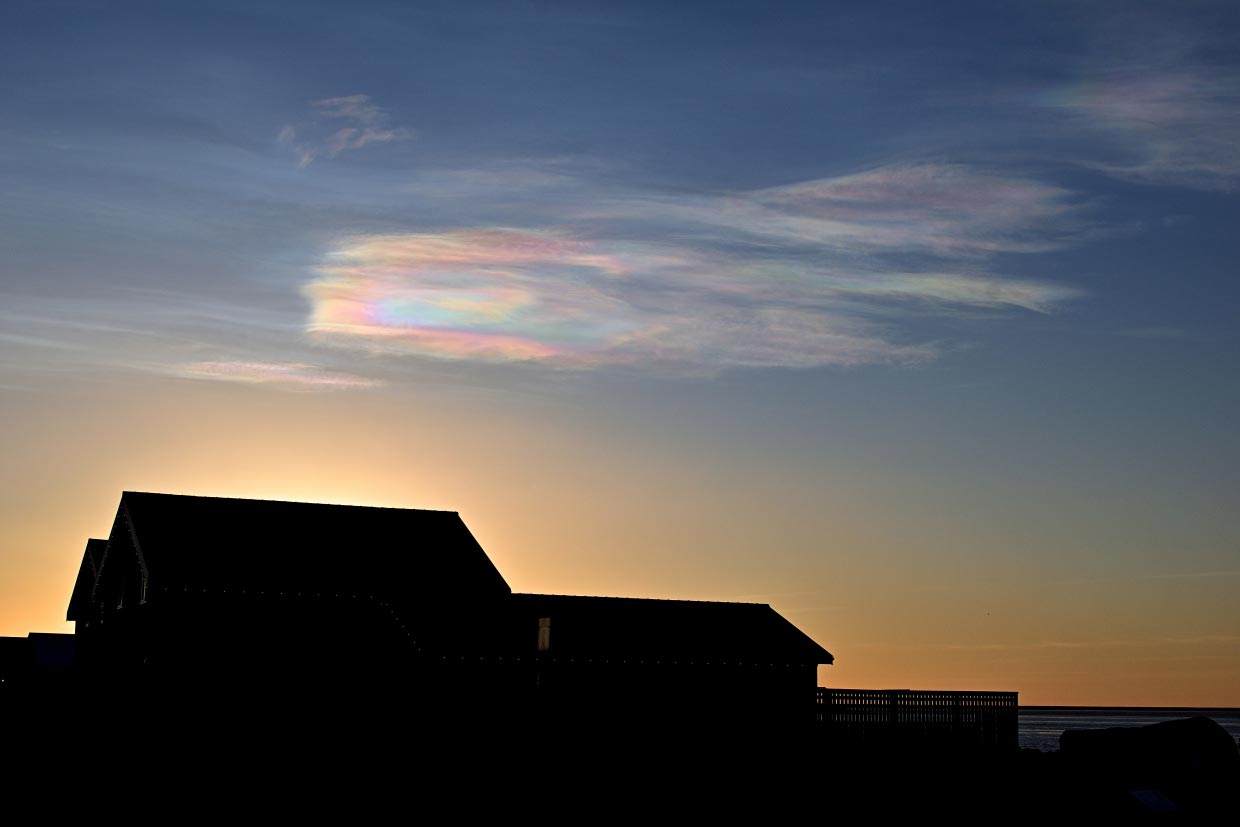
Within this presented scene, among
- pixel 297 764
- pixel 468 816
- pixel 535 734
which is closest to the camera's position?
pixel 468 816

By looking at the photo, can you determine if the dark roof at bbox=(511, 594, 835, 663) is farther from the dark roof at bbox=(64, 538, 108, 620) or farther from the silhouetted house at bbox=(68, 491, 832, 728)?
the dark roof at bbox=(64, 538, 108, 620)

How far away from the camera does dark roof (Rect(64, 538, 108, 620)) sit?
53.7m

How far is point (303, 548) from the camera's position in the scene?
43.9 m

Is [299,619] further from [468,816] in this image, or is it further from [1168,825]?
[1168,825]

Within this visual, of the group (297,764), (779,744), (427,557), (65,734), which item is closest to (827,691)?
(779,744)

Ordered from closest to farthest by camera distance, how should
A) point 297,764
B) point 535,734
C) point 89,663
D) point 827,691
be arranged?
point 297,764, point 535,734, point 827,691, point 89,663

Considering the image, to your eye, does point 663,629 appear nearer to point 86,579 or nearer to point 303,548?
point 303,548

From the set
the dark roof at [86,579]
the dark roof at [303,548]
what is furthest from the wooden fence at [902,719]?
the dark roof at [86,579]

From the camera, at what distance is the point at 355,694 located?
41062mm

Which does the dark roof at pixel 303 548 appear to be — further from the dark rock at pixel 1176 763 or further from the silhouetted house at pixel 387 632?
the dark rock at pixel 1176 763

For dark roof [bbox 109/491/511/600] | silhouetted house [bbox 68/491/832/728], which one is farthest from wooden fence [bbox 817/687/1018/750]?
dark roof [bbox 109/491/511/600]

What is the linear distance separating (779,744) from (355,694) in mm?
11384

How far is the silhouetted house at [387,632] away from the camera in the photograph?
133 feet

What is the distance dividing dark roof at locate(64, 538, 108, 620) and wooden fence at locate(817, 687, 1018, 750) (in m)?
25.3
